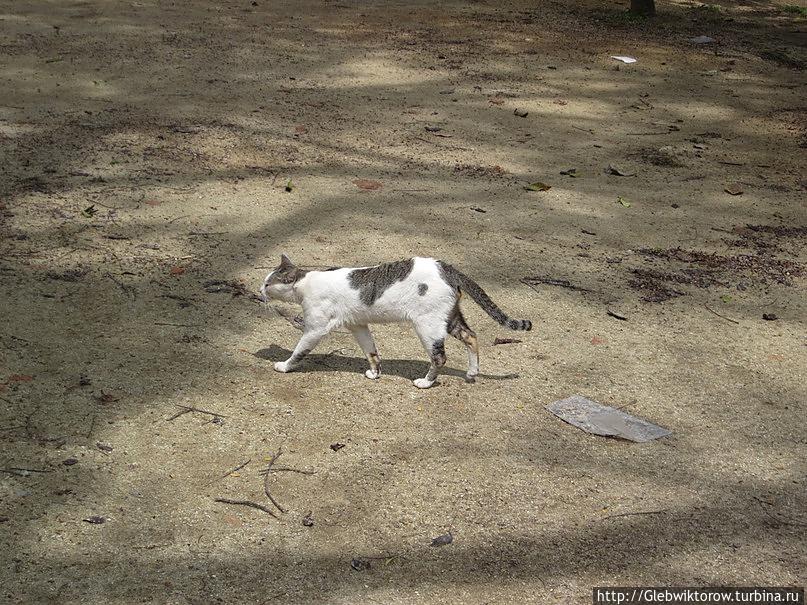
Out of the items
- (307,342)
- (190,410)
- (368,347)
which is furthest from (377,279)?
(190,410)

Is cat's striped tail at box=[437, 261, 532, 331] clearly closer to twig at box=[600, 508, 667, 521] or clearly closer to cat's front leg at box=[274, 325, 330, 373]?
cat's front leg at box=[274, 325, 330, 373]

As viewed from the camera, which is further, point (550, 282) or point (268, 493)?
point (550, 282)

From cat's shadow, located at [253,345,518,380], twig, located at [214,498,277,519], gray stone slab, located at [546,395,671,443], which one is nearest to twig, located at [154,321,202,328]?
cat's shadow, located at [253,345,518,380]

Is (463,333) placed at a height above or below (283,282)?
below

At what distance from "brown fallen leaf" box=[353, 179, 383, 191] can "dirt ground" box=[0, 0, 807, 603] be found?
0.22ft

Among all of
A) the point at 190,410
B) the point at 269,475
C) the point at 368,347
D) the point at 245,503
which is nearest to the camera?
the point at 245,503

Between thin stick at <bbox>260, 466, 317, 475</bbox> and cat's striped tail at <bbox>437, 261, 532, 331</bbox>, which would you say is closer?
thin stick at <bbox>260, 466, 317, 475</bbox>

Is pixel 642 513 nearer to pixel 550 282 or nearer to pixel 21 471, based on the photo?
pixel 550 282

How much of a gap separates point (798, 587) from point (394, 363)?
247 centimetres

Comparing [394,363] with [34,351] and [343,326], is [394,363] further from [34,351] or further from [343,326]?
[34,351]

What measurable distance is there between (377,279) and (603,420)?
139 centimetres

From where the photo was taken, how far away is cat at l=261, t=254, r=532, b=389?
4.96 m

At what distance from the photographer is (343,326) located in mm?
5180

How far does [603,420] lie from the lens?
A: 4910 millimetres
